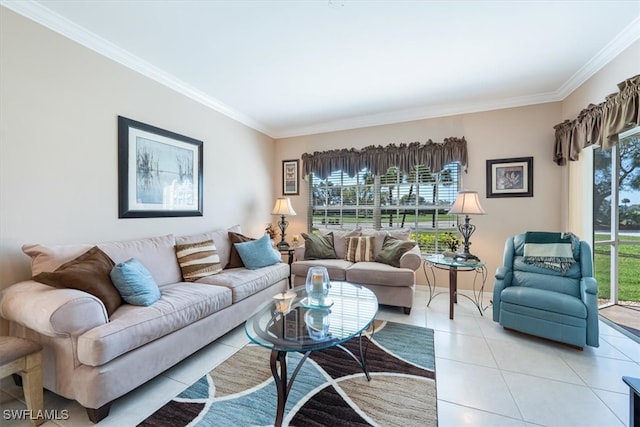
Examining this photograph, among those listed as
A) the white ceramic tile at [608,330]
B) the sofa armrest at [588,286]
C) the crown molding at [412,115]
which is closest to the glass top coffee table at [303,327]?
the sofa armrest at [588,286]

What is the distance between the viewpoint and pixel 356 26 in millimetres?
2168

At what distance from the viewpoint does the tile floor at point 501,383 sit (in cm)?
154

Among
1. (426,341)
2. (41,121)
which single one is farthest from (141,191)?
(426,341)

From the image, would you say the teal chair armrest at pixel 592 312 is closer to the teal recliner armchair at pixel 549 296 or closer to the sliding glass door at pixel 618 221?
the teal recliner armchair at pixel 549 296

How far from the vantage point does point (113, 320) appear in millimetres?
Answer: 1659

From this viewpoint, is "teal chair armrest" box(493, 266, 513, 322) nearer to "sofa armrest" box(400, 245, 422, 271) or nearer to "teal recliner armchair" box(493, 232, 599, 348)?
"teal recliner armchair" box(493, 232, 599, 348)

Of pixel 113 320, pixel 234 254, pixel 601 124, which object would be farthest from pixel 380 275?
pixel 601 124

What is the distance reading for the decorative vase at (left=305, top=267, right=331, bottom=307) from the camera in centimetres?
214

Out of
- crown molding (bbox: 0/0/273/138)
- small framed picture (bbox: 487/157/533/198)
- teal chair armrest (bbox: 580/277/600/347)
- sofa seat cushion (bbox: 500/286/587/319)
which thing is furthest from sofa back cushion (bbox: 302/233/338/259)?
teal chair armrest (bbox: 580/277/600/347)

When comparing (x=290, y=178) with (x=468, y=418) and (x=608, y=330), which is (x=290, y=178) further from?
(x=608, y=330)

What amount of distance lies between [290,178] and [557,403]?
4.19 meters

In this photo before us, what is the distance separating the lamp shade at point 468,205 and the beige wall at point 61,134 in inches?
126

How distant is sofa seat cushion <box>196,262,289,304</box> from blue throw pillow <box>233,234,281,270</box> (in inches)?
2.6

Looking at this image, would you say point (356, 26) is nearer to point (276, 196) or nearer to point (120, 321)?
point (120, 321)
